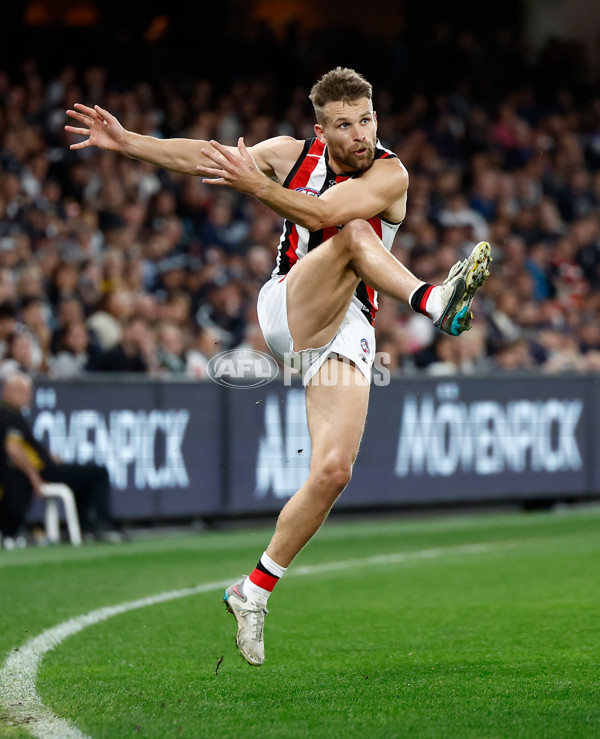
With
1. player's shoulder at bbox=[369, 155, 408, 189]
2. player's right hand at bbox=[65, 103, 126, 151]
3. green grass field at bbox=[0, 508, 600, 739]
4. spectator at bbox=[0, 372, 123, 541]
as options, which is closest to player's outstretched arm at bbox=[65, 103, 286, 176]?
player's right hand at bbox=[65, 103, 126, 151]

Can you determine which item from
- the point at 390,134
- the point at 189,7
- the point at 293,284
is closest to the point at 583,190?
the point at 390,134

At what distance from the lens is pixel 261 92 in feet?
58.3

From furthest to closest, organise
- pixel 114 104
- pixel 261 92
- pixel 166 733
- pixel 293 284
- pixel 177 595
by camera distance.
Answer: pixel 261 92, pixel 114 104, pixel 177 595, pixel 293 284, pixel 166 733

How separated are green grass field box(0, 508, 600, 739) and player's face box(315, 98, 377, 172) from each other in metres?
2.24

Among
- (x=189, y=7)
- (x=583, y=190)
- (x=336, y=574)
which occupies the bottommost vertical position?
(x=336, y=574)

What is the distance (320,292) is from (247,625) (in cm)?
143

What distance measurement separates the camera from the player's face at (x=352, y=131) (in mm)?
5266

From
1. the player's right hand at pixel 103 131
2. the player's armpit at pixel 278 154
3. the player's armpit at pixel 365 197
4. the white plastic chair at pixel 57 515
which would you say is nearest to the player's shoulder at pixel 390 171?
the player's armpit at pixel 365 197

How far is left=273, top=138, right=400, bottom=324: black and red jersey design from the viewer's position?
18.2 ft

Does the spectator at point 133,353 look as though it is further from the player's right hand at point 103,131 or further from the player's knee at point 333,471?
the player's knee at point 333,471

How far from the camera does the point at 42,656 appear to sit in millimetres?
5715

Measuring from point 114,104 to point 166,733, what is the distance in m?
12.4

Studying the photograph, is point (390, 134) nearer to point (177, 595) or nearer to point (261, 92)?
point (261, 92)

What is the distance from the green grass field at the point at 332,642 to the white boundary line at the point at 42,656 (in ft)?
0.11
